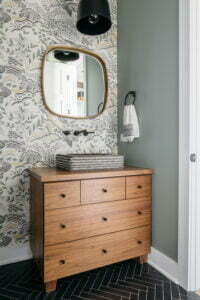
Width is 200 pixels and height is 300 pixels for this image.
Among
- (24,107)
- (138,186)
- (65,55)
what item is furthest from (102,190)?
(65,55)

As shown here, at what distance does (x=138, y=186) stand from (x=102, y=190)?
327mm

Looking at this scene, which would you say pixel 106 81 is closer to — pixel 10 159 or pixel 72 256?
pixel 10 159

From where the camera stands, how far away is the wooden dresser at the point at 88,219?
1445 mm

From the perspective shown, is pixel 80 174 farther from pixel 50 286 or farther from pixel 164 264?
pixel 164 264

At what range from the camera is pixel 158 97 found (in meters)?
1.78

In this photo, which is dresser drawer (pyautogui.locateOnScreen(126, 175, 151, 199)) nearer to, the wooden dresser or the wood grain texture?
the wooden dresser

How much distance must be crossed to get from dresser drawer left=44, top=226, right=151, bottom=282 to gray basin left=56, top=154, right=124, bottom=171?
518mm

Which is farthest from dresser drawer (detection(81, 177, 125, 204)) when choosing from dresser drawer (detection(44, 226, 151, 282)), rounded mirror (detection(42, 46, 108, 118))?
rounded mirror (detection(42, 46, 108, 118))

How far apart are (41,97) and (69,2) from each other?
967 millimetres

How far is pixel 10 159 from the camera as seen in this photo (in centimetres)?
187

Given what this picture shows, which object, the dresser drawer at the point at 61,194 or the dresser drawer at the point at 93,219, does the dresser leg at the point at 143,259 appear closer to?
the dresser drawer at the point at 93,219

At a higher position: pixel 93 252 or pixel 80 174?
pixel 80 174

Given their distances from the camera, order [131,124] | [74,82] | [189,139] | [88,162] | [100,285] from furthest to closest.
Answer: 1. [74,82]
2. [131,124]
3. [88,162]
4. [100,285]
5. [189,139]

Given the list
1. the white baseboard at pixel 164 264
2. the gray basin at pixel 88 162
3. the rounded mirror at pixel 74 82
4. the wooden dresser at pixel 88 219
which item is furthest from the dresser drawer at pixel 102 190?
the rounded mirror at pixel 74 82
